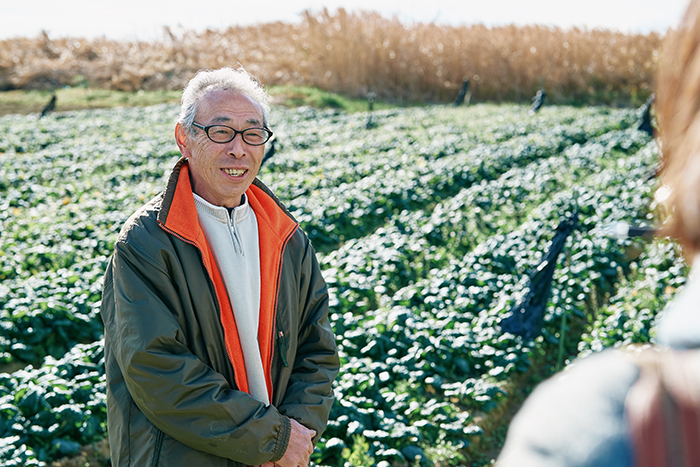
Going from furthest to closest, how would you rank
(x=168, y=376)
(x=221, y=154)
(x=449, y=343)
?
(x=449, y=343) < (x=221, y=154) < (x=168, y=376)

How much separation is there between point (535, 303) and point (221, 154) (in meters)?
3.67

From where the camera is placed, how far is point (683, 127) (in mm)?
647

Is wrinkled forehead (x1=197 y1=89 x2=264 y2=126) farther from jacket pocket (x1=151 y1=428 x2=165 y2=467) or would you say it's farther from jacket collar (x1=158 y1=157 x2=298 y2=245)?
jacket pocket (x1=151 y1=428 x2=165 y2=467)

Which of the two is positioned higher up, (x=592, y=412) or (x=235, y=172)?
(x=592, y=412)

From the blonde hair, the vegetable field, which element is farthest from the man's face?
the vegetable field

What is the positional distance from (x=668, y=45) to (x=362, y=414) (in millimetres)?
3549

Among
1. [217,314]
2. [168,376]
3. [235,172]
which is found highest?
[235,172]

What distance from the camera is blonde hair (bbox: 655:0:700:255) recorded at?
0.60 m

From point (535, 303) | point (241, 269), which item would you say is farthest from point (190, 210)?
point (535, 303)

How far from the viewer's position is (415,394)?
4.24m

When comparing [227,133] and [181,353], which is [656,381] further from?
[227,133]

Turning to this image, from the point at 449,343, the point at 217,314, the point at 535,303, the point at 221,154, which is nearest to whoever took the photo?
the point at 217,314

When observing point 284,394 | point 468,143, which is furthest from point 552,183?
point 284,394

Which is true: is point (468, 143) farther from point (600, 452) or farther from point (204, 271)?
point (600, 452)
